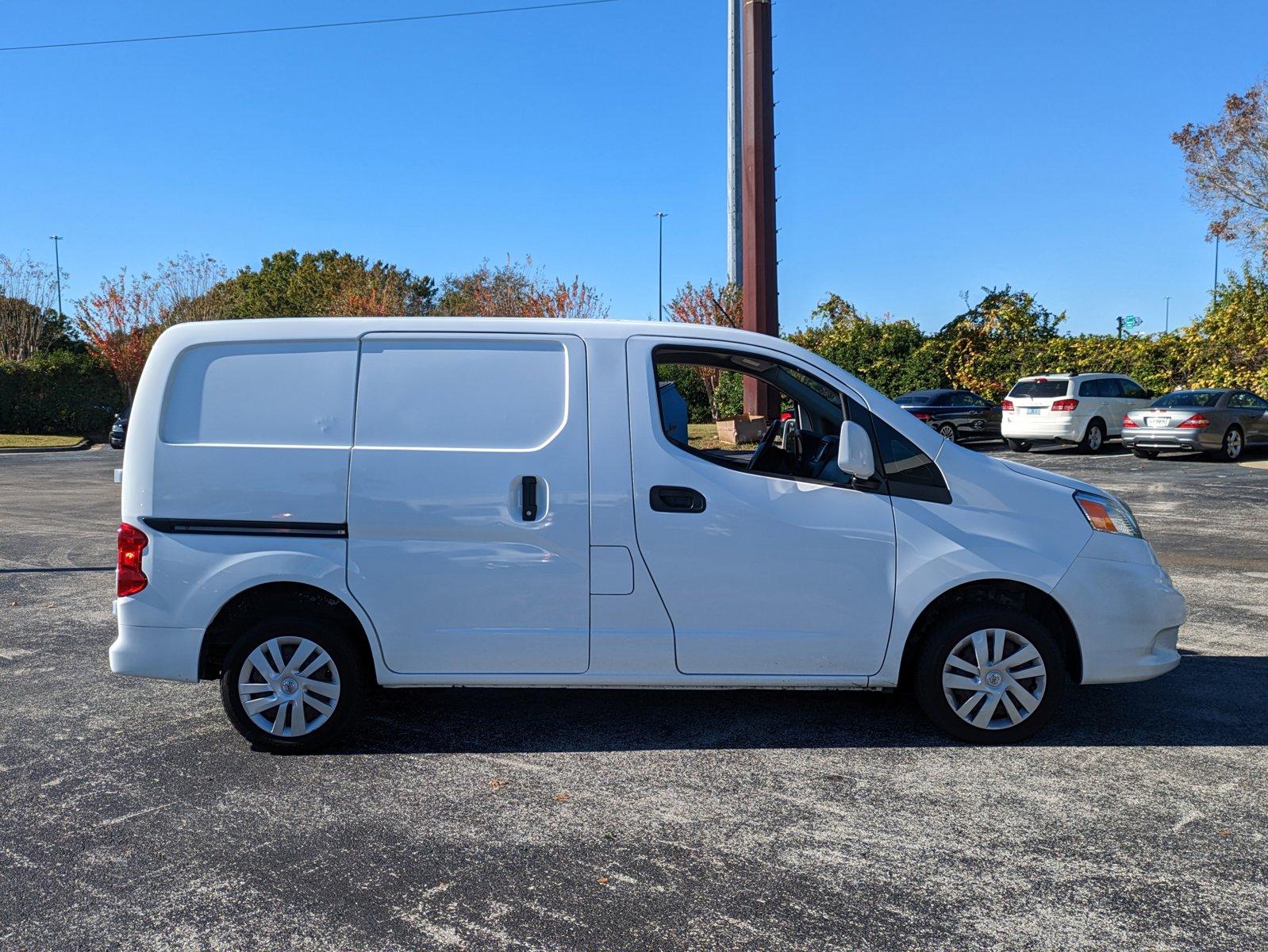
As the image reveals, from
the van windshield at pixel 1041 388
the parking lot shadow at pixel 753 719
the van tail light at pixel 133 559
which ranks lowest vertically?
the parking lot shadow at pixel 753 719

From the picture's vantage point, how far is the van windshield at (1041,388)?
22234 millimetres

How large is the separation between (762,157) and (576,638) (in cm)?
1972

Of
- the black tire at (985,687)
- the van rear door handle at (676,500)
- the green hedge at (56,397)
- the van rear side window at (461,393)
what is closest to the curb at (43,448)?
the green hedge at (56,397)

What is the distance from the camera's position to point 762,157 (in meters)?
22.6

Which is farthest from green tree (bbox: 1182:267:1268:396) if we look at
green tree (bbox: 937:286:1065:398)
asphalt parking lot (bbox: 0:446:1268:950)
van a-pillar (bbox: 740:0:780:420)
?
asphalt parking lot (bbox: 0:446:1268:950)

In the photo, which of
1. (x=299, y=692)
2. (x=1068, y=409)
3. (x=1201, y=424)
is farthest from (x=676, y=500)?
(x=1068, y=409)

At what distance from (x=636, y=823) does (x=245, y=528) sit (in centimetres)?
211

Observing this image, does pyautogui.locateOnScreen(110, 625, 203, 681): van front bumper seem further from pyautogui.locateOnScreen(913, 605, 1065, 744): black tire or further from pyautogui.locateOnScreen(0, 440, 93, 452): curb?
pyautogui.locateOnScreen(0, 440, 93, 452): curb

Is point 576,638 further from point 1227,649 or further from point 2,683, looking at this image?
point 1227,649

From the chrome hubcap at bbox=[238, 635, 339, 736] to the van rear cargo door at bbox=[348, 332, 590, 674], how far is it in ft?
0.96

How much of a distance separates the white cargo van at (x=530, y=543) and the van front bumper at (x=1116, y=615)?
0.01m

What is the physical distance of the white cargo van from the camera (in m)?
4.56

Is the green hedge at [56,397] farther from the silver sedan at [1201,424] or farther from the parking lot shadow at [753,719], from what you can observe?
the parking lot shadow at [753,719]

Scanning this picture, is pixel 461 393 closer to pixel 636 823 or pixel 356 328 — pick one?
pixel 356 328
